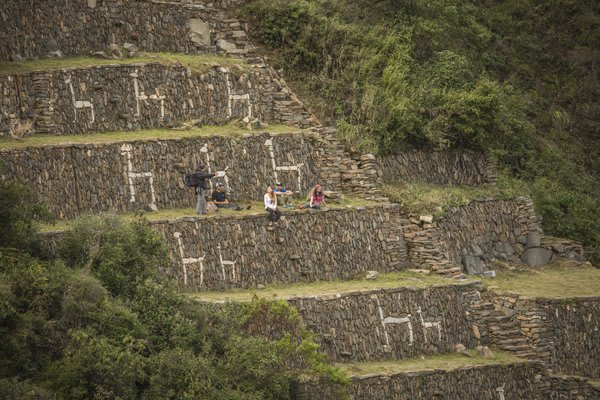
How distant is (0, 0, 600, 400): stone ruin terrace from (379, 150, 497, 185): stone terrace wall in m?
0.13

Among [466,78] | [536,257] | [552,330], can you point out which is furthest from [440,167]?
[552,330]

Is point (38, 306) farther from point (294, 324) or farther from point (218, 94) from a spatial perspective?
point (218, 94)

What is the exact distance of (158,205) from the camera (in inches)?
1889

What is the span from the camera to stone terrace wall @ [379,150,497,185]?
2169 inches

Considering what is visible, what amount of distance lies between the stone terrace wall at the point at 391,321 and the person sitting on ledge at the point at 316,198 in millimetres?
3531

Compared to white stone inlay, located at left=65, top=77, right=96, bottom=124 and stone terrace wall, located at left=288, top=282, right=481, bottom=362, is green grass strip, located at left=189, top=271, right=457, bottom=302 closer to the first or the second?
stone terrace wall, located at left=288, top=282, right=481, bottom=362

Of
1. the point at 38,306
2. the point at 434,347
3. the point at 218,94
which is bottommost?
the point at 434,347

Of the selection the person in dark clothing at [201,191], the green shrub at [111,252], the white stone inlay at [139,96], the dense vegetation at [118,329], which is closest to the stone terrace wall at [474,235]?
the person in dark clothing at [201,191]

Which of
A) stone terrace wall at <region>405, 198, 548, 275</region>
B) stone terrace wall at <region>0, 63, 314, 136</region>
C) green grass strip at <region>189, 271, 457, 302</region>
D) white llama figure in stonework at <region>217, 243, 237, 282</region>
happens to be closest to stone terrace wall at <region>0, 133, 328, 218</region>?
stone terrace wall at <region>0, 63, 314, 136</region>

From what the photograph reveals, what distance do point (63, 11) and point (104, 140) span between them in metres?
5.65

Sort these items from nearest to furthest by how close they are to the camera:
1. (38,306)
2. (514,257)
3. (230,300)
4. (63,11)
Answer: (38,306)
(230,300)
(63,11)
(514,257)

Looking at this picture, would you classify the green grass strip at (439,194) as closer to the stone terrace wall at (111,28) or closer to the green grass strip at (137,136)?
the green grass strip at (137,136)

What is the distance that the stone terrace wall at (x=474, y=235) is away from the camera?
51.7 m

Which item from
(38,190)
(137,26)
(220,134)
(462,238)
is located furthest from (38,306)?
(462,238)
